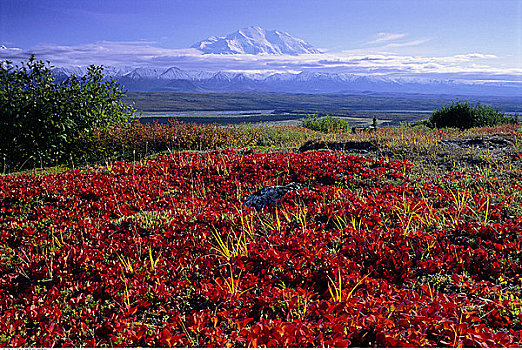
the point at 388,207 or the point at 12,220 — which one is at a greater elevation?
the point at 388,207

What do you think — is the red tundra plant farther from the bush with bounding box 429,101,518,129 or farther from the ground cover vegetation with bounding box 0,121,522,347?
the bush with bounding box 429,101,518,129

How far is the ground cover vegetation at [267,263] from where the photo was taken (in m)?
3.38

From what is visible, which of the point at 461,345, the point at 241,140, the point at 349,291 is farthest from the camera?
the point at 241,140

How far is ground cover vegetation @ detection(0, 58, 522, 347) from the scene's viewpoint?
133 inches

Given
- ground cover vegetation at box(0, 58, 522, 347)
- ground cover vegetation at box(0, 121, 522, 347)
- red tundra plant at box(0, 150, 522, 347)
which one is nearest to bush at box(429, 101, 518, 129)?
ground cover vegetation at box(0, 58, 522, 347)

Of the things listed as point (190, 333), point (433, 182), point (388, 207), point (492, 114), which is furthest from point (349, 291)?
point (492, 114)

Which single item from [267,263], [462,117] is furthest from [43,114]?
[462,117]

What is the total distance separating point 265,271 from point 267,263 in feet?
0.76

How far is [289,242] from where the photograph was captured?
5168 mm

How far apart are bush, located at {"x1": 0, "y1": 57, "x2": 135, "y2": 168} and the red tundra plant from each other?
705 cm

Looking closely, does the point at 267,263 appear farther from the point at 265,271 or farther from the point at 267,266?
the point at 265,271

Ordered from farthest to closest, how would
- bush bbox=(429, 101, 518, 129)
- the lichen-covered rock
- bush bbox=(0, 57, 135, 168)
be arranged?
bush bbox=(429, 101, 518, 129), bush bbox=(0, 57, 135, 168), the lichen-covered rock

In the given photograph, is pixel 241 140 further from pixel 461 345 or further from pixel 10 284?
pixel 461 345

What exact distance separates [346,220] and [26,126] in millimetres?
13605
